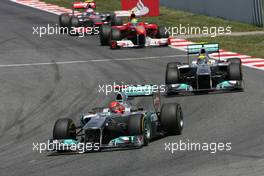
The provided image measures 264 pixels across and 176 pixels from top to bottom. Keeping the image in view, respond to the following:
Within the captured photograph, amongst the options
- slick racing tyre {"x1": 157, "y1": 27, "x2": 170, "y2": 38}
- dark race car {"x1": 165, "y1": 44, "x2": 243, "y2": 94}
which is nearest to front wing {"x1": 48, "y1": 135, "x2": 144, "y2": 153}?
Answer: dark race car {"x1": 165, "y1": 44, "x2": 243, "y2": 94}

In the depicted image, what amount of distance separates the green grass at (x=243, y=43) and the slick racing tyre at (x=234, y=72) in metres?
8.48

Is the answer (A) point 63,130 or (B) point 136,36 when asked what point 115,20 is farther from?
(A) point 63,130

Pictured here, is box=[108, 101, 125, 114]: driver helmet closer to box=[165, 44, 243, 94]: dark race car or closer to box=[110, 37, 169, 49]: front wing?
box=[165, 44, 243, 94]: dark race car

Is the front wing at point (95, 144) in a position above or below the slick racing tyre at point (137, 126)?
below

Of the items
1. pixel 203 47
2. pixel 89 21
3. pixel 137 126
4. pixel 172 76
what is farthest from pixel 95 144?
pixel 89 21

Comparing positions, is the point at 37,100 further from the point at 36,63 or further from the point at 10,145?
the point at 36,63

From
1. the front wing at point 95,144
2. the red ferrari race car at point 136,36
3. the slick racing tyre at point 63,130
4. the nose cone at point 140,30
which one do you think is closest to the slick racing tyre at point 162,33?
the red ferrari race car at point 136,36

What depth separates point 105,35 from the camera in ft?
125

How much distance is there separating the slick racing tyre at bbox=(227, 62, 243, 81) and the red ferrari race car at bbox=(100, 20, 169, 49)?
10.9 m

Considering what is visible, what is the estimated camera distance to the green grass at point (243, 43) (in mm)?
35156

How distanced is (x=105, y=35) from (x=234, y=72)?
44.3 ft

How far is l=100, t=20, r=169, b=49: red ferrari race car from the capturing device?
36.2m

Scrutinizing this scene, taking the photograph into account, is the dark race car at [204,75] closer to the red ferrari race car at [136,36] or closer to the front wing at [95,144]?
the front wing at [95,144]

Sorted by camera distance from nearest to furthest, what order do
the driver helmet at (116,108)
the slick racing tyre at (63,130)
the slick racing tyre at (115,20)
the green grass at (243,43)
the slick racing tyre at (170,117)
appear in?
the slick racing tyre at (63,130), the driver helmet at (116,108), the slick racing tyre at (170,117), the green grass at (243,43), the slick racing tyre at (115,20)
